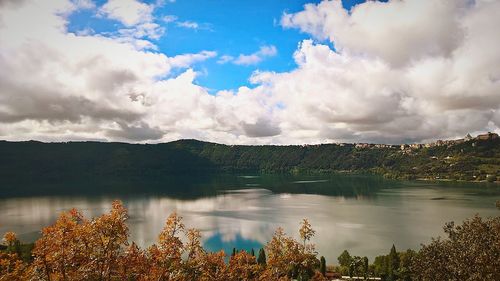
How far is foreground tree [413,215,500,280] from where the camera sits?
82.9 ft

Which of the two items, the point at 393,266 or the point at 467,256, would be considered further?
the point at 393,266

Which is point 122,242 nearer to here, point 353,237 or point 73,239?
point 73,239

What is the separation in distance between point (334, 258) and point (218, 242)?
31348mm

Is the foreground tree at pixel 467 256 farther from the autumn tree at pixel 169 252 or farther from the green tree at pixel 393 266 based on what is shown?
the green tree at pixel 393 266

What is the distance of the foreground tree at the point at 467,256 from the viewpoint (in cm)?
2526

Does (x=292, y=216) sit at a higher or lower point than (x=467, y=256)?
lower

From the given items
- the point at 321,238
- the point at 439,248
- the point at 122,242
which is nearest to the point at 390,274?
the point at 439,248

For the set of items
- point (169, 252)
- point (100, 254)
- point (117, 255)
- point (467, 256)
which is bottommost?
point (467, 256)

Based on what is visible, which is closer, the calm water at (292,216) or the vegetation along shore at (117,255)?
the vegetation along shore at (117,255)

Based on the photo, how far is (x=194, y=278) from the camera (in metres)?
18.5

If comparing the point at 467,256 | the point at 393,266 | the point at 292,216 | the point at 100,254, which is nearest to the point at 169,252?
the point at 100,254

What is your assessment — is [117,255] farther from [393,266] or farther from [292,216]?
[292,216]

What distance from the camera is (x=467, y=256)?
27125mm

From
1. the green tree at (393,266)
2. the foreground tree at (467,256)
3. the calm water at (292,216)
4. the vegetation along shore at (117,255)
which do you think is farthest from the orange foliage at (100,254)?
the calm water at (292,216)
